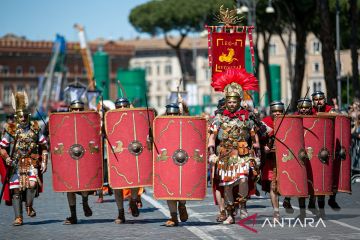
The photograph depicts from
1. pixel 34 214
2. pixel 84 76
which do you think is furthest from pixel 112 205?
pixel 84 76

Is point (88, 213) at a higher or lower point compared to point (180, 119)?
lower

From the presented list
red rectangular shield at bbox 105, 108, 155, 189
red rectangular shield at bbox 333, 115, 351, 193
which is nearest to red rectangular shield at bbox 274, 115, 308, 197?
red rectangular shield at bbox 333, 115, 351, 193

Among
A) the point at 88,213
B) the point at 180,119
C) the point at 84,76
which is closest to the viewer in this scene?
the point at 180,119

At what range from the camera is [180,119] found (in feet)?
50.5

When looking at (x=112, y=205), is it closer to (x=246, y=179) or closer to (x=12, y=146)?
(x=12, y=146)

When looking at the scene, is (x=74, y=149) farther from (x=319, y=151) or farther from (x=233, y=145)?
(x=319, y=151)

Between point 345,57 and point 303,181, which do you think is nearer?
point 303,181

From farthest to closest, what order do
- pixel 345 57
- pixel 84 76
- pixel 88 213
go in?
pixel 84 76
pixel 345 57
pixel 88 213

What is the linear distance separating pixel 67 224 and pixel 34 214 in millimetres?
1344

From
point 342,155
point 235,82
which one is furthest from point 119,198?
point 342,155

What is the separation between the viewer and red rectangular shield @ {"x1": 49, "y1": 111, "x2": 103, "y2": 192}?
16031 millimetres

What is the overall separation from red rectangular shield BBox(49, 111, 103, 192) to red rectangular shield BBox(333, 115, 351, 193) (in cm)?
324

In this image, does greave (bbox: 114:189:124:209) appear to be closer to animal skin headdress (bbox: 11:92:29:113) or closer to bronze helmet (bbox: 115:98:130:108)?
bronze helmet (bbox: 115:98:130:108)

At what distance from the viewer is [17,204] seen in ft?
53.9
